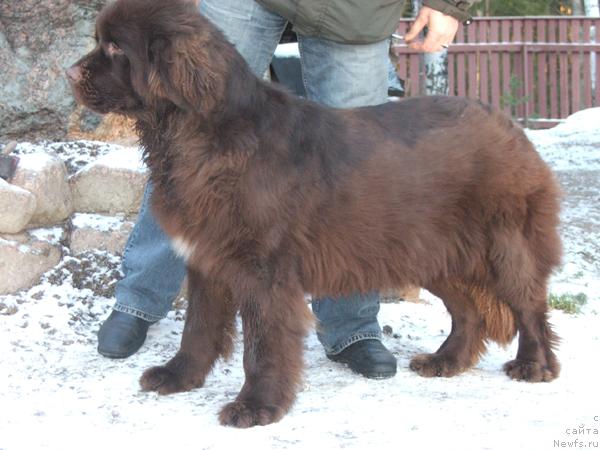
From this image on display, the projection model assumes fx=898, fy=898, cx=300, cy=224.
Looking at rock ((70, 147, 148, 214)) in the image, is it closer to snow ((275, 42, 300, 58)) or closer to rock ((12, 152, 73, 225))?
rock ((12, 152, 73, 225))

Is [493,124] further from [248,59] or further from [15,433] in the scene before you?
[15,433]

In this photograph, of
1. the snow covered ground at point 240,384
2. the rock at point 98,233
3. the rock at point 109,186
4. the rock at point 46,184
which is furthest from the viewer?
the rock at point 109,186

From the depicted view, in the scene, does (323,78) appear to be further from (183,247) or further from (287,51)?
(287,51)

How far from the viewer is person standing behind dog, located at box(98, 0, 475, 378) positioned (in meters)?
4.04

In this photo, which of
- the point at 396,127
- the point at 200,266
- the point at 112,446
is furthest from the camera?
the point at 396,127

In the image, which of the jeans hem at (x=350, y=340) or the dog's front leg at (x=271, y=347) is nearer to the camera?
the dog's front leg at (x=271, y=347)

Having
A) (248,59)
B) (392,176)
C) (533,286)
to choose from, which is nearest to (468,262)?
(533,286)

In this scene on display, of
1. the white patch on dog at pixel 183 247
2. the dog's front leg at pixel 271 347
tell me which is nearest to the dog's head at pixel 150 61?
the white patch on dog at pixel 183 247

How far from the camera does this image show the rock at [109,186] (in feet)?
16.7

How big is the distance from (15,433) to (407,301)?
Result: 268 cm

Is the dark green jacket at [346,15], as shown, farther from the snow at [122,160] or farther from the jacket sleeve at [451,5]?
the snow at [122,160]

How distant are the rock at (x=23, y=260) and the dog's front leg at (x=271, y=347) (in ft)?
5.35

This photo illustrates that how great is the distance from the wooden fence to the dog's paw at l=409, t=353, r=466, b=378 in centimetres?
1075

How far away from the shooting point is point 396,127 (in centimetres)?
381
